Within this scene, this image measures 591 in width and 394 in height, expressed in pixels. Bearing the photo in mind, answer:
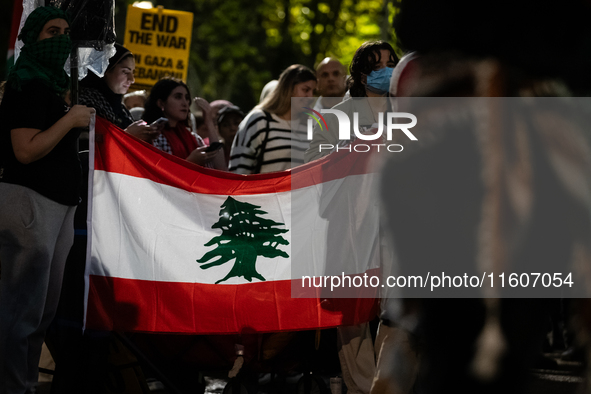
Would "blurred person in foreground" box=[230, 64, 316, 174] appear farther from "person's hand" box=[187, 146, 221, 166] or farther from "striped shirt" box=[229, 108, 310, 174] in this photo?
"person's hand" box=[187, 146, 221, 166]

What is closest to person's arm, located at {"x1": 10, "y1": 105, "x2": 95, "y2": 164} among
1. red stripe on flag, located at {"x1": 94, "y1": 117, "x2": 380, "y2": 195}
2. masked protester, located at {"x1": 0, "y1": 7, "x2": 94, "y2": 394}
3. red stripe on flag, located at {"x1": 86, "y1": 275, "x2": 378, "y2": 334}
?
masked protester, located at {"x1": 0, "y1": 7, "x2": 94, "y2": 394}

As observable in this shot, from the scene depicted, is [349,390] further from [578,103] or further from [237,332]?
[578,103]

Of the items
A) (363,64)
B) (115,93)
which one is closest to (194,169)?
(115,93)

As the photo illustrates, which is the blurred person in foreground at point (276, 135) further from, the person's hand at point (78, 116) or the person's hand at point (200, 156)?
the person's hand at point (78, 116)

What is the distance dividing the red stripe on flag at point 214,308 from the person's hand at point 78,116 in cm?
90

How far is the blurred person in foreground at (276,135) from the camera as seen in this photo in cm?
597

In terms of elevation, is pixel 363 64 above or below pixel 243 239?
above

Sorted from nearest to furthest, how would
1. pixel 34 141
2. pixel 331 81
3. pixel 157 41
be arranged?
1. pixel 34 141
2. pixel 331 81
3. pixel 157 41

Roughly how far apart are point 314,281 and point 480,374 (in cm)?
245

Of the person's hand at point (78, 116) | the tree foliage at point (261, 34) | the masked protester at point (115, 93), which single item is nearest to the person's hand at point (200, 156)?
the masked protester at point (115, 93)

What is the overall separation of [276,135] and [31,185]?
2468 millimetres

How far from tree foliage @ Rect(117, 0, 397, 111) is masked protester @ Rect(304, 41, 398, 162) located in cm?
2281

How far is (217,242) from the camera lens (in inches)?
182

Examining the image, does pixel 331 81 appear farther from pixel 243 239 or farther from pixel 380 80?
pixel 243 239
